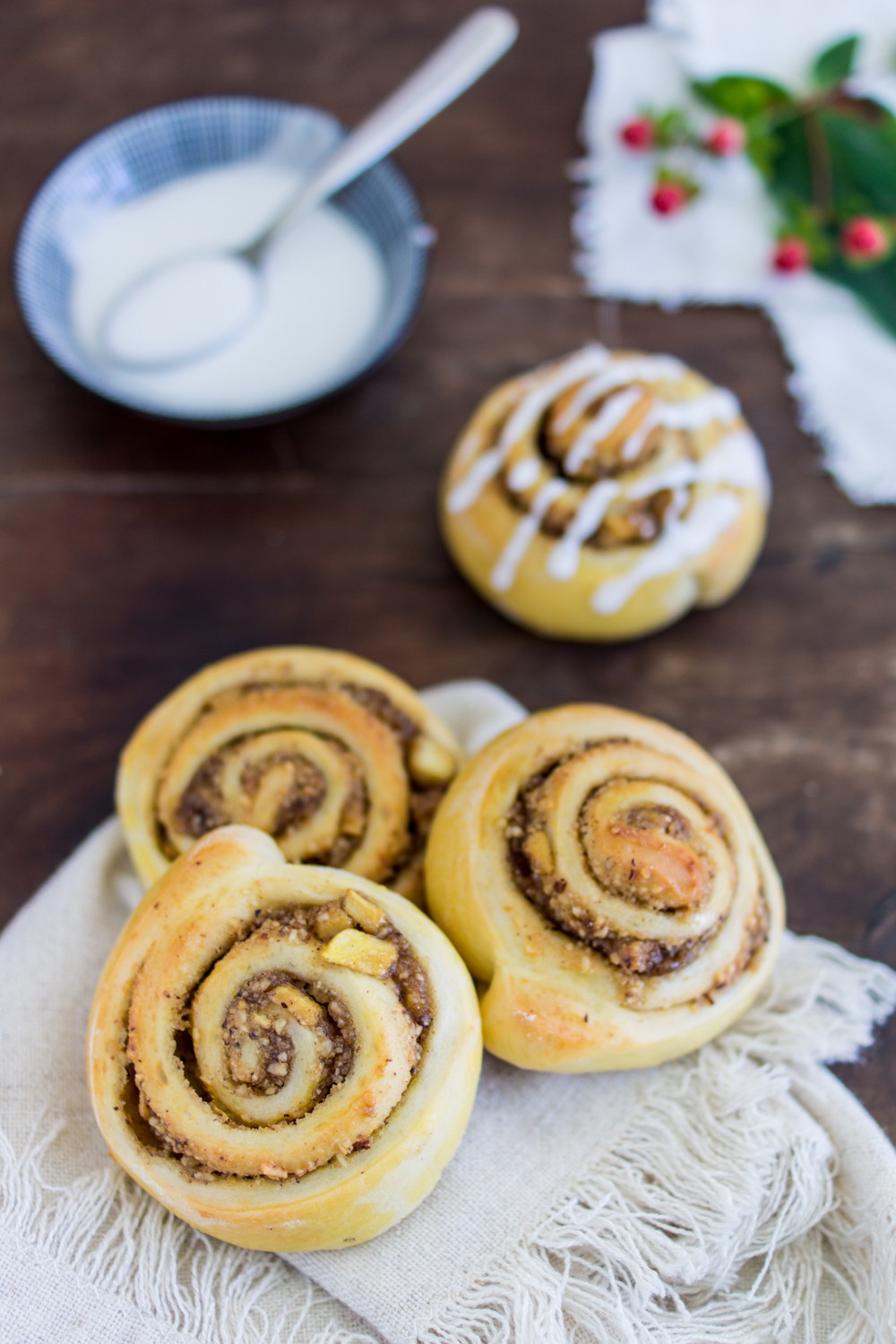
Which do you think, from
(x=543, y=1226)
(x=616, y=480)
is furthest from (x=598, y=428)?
(x=543, y=1226)

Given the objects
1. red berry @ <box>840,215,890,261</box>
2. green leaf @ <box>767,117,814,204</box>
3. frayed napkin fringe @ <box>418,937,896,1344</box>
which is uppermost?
green leaf @ <box>767,117,814,204</box>

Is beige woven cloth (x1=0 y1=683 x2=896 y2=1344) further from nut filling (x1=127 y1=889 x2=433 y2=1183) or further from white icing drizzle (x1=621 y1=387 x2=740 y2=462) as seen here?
white icing drizzle (x1=621 y1=387 x2=740 y2=462)

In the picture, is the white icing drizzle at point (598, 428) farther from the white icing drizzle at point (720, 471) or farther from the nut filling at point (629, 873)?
the nut filling at point (629, 873)

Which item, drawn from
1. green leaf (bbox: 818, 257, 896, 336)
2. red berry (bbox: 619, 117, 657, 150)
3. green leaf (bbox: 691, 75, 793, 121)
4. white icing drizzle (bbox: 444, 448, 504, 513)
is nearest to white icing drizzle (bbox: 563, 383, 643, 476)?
white icing drizzle (bbox: 444, 448, 504, 513)

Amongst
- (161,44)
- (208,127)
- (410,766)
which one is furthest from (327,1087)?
(161,44)

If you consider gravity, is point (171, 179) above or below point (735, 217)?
above

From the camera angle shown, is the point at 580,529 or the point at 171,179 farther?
the point at 171,179

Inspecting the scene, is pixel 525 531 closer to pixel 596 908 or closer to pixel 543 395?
pixel 543 395
